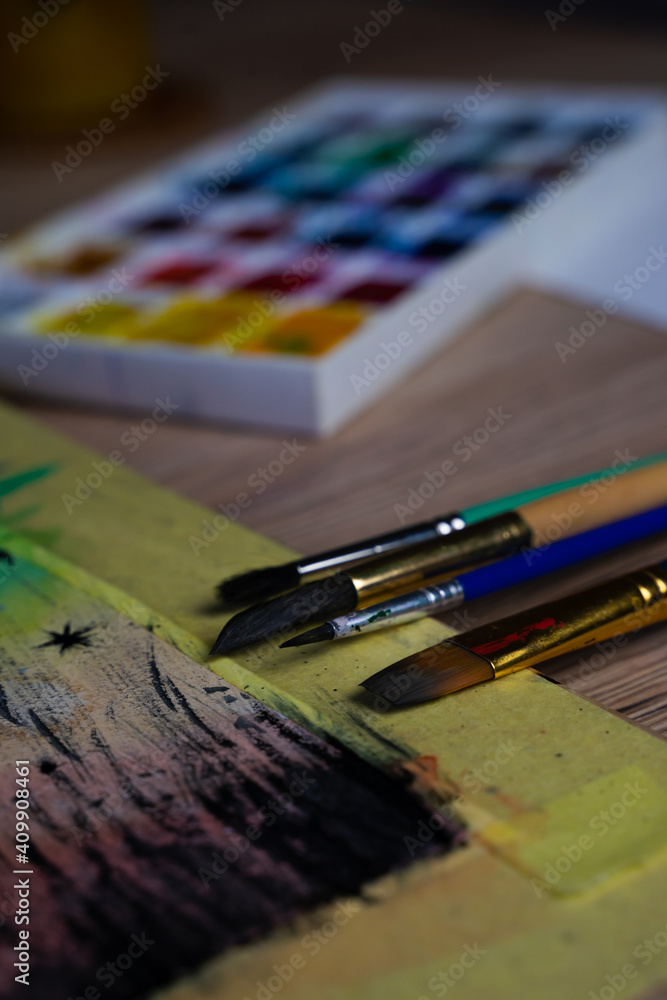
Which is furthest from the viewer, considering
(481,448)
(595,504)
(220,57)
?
(220,57)

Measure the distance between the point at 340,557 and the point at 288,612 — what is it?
2.4 inches

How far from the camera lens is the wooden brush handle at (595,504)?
507mm

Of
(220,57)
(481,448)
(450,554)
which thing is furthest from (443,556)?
(220,57)

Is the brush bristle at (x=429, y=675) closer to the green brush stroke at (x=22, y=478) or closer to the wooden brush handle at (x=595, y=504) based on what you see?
the wooden brush handle at (x=595, y=504)

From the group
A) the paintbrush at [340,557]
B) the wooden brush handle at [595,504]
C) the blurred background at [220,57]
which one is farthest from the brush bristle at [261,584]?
the blurred background at [220,57]

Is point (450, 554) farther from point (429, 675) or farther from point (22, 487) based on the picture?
point (22, 487)

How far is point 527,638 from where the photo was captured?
43cm

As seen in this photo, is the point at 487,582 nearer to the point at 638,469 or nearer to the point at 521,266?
the point at 638,469

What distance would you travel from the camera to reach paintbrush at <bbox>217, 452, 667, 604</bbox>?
1.60 feet

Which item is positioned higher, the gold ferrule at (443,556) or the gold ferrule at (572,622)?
the gold ferrule at (443,556)

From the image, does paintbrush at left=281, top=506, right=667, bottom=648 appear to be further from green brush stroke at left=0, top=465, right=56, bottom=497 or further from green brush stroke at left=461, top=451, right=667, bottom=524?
green brush stroke at left=0, top=465, right=56, bottom=497

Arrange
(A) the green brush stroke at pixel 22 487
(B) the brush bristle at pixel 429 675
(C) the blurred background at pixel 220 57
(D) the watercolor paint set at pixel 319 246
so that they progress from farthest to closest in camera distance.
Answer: (C) the blurred background at pixel 220 57 → (D) the watercolor paint set at pixel 319 246 → (A) the green brush stroke at pixel 22 487 → (B) the brush bristle at pixel 429 675

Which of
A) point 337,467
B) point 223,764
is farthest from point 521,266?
point 223,764

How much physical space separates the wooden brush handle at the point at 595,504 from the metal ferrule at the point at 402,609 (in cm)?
6
